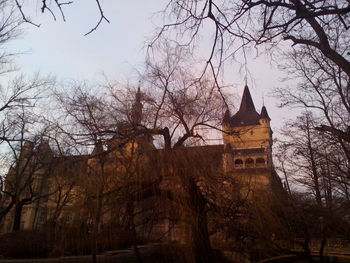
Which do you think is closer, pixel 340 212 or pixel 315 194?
pixel 340 212

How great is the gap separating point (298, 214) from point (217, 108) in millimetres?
3971

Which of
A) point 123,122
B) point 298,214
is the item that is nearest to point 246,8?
point 123,122

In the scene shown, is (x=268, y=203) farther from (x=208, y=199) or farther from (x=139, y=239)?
(x=139, y=239)

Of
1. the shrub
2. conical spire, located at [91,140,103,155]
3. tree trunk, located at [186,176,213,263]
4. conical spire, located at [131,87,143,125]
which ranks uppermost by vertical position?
conical spire, located at [131,87,143,125]

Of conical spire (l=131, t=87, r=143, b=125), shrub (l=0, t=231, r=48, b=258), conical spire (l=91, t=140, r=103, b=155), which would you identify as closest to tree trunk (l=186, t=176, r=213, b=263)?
conical spire (l=131, t=87, r=143, b=125)

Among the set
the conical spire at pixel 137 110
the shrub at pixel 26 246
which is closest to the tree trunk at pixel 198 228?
the conical spire at pixel 137 110

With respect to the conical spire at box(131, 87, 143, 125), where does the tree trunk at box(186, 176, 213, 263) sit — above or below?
below

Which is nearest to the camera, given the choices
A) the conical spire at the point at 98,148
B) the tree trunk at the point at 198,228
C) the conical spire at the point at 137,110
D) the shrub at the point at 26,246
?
the tree trunk at the point at 198,228

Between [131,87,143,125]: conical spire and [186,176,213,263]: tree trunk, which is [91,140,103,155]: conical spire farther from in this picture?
[186,176,213,263]: tree trunk

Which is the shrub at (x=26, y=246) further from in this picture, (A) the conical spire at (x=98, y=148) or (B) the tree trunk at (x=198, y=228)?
(B) the tree trunk at (x=198, y=228)

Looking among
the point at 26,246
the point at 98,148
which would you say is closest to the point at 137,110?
the point at 98,148

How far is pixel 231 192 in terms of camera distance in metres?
8.30

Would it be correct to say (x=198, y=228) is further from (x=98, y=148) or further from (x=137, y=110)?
(x=137, y=110)

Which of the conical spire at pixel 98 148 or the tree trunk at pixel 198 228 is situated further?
the conical spire at pixel 98 148
